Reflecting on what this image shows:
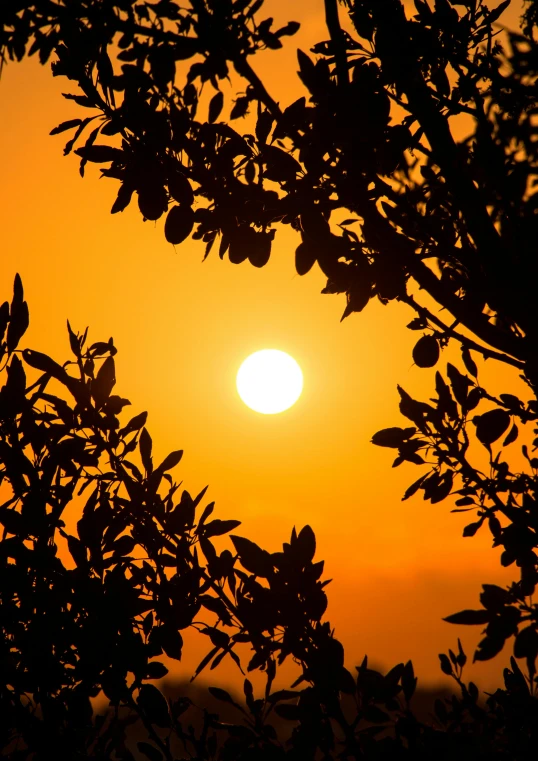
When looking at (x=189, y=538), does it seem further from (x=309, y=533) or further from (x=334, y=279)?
(x=334, y=279)

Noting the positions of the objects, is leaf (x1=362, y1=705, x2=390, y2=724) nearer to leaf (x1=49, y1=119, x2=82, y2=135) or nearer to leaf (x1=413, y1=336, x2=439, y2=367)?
leaf (x1=413, y1=336, x2=439, y2=367)

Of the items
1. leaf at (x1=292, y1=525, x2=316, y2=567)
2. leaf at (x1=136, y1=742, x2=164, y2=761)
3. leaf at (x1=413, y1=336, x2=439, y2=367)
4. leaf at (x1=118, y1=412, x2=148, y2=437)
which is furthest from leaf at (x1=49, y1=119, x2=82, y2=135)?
leaf at (x1=136, y1=742, x2=164, y2=761)

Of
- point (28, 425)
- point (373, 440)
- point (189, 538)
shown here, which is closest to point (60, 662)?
point (189, 538)

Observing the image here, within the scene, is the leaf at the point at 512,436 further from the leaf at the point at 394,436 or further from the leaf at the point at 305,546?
the leaf at the point at 305,546

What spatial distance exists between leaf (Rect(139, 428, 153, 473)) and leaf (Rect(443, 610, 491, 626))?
1806 mm

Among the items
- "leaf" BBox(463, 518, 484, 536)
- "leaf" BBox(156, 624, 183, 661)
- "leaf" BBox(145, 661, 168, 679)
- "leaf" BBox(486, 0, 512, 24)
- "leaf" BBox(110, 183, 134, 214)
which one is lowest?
"leaf" BBox(145, 661, 168, 679)

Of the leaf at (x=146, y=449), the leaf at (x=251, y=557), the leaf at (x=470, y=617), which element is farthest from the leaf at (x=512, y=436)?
the leaf at (x=146, y=449)

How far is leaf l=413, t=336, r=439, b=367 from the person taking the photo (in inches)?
111

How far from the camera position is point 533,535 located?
2447mm

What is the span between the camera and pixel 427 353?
2.83 metres

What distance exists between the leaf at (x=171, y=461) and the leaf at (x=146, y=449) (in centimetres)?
5

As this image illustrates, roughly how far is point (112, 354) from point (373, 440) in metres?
1.28

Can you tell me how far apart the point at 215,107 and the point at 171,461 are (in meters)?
1.64

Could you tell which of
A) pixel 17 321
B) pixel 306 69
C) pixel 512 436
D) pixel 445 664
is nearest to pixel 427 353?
pixel 512 436
